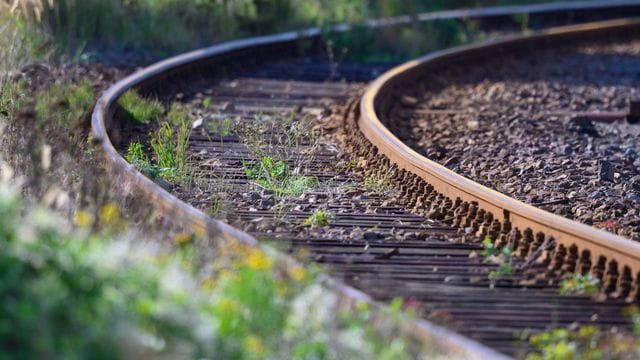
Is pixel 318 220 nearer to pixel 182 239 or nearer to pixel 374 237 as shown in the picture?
pixel 374 237

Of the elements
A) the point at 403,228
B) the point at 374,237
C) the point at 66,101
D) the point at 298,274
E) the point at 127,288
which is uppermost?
the point at 127,288

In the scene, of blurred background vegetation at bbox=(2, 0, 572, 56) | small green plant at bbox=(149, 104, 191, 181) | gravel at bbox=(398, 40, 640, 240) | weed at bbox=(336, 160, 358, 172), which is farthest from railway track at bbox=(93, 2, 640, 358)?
blurred background vegetation at bbox=(2, 0, 572, 56)

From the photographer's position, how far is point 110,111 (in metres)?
10.2

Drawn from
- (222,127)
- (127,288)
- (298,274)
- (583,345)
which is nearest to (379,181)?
(222,127)

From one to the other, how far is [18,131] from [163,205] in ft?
5.06

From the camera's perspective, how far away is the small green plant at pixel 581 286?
5.84 metres

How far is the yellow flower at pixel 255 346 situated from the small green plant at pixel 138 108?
6433mm

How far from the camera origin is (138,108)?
34.8 ft

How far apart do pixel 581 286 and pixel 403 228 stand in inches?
59.1

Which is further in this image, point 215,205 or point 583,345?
point 215,205

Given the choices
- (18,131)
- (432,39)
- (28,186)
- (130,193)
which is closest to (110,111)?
(18,131)

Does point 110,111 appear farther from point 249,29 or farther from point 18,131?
point 249,29

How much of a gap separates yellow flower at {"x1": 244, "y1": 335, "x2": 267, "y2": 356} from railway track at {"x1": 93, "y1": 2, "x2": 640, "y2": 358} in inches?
29.7

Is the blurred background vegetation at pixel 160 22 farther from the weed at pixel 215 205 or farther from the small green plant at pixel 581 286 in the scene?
the small green plant at pixel 581 286
